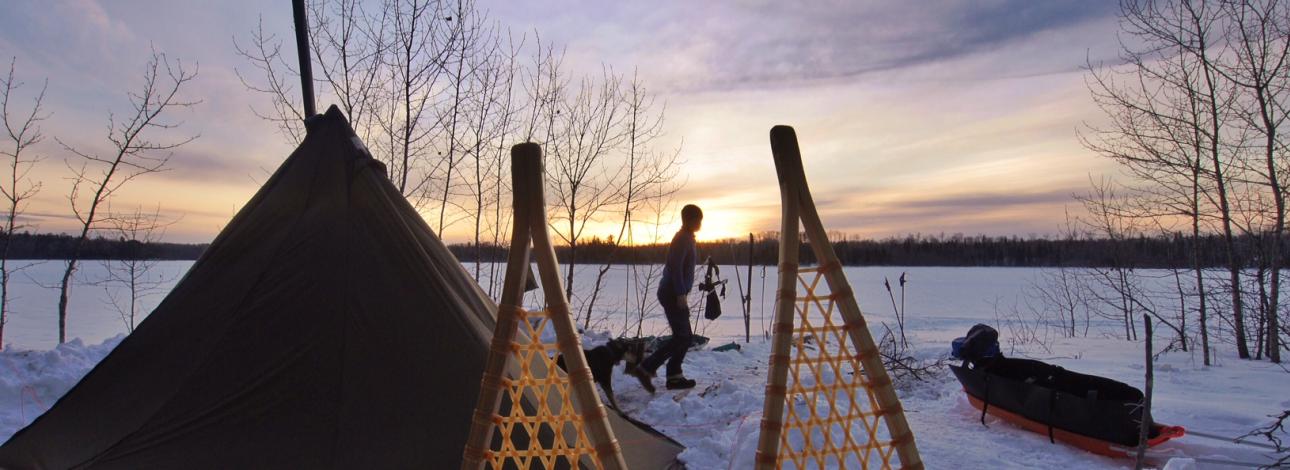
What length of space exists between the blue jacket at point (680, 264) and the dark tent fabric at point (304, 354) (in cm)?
230

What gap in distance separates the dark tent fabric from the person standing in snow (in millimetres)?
2282

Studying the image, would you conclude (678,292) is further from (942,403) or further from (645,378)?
(942,403)

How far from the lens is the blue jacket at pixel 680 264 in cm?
542

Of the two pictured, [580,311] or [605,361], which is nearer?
[605,361]

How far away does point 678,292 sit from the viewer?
5477 mm

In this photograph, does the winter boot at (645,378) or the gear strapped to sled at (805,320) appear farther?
the winter boot at (645,378)

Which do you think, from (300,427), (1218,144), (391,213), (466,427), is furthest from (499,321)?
(1218,144)

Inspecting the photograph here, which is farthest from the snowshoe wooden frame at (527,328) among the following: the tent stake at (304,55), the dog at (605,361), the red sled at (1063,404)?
the red sled at (1063,404)

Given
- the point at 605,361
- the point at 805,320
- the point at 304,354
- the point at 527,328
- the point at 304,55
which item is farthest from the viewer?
the point at 605,361

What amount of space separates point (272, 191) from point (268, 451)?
1482mm

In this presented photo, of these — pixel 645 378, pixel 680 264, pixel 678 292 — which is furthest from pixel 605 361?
pixel 680 264

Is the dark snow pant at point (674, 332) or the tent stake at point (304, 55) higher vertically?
the tent stake at point (304, 55)

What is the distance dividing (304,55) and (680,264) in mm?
3172

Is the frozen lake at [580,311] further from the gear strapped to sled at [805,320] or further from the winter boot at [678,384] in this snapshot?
the gear strapped to sled at [805,320]
